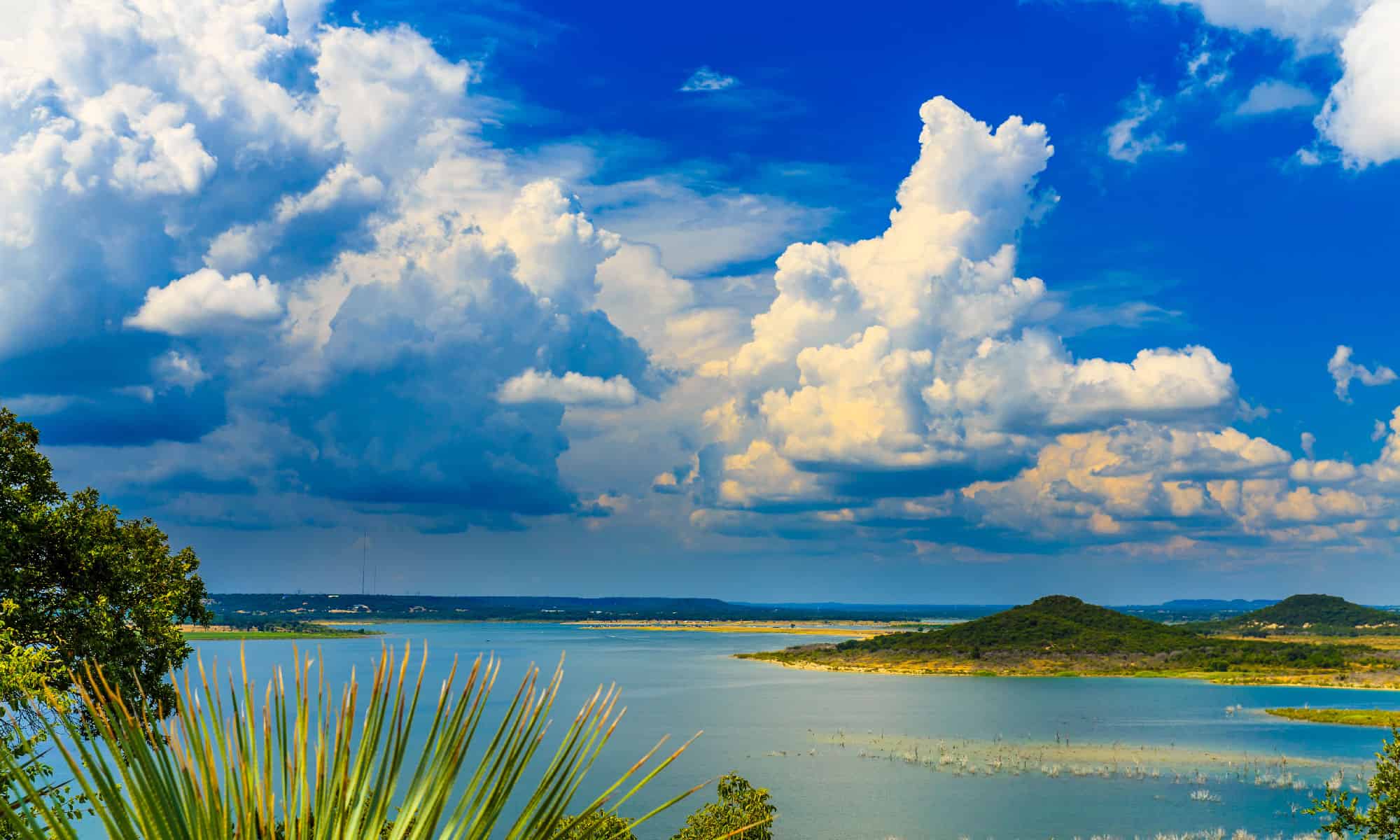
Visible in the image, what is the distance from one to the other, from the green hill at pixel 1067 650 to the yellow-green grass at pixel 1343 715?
136 feet

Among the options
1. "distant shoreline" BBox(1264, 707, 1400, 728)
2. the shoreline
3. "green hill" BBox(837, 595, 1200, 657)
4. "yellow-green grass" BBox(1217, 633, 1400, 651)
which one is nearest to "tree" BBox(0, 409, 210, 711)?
"distant shoreline" BBox(1264, 707, 1400, 728)

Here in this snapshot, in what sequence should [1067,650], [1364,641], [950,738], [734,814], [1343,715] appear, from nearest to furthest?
[734,814] < [950,738] < [1343,715] < [1067,650] < [1364,641]

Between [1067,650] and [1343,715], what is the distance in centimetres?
6743

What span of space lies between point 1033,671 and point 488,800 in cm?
16086

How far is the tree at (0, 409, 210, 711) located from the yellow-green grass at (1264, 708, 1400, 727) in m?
95.9

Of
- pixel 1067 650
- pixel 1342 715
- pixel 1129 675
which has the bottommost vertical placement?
pixel 1129 675

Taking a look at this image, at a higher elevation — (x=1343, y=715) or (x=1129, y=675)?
(x=1343, y=715)

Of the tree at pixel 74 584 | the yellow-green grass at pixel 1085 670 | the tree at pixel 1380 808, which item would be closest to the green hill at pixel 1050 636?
the yellow-green grass at pixel 1085 670

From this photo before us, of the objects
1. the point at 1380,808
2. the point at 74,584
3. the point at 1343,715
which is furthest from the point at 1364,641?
the point at 74,584

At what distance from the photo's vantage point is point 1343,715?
94.4m

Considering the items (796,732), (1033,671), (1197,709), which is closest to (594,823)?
(796,732)

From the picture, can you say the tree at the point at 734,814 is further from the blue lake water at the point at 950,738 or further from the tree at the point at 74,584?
the tree at the point at 74,584

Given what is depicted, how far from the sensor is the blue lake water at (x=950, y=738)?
5488 cm

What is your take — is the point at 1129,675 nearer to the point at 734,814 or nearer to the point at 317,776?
the point at 734,814
